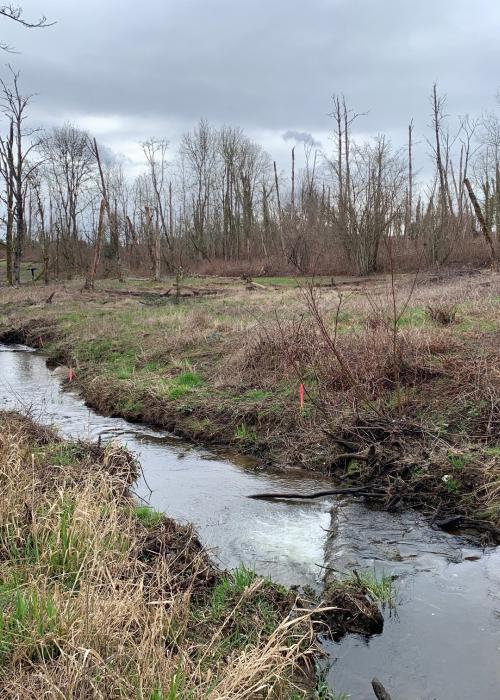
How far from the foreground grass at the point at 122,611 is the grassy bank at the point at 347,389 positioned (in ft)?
7.67

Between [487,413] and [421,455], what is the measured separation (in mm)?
1058

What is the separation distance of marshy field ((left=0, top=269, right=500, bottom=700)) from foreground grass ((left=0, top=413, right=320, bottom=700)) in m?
0.02

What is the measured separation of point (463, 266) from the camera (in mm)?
25422

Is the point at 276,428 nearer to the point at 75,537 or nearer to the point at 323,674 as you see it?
the point at 75,537

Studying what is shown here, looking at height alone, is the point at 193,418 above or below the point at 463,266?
below

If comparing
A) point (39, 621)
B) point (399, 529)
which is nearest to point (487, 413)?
point (399, 529)

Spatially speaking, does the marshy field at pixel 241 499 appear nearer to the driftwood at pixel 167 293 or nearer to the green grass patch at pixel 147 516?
the green grass patch at pixel 147 516

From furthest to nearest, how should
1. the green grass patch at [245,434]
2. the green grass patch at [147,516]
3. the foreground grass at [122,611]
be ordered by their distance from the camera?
the green grass patch at [245,434] < the green grass patch at [147,516] < the foreground grass at [122,611]

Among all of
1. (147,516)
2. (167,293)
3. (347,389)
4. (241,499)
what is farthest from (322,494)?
(167,293)

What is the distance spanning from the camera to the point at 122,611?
→ 3.31 m

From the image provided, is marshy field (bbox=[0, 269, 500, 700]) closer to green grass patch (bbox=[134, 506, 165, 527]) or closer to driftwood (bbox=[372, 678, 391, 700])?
green grass patch (bbox=[134, 506, 165, 527])

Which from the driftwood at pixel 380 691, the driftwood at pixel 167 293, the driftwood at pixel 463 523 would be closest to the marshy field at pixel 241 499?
the driftwood at pixel 463 523

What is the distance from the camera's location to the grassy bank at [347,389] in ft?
20.2

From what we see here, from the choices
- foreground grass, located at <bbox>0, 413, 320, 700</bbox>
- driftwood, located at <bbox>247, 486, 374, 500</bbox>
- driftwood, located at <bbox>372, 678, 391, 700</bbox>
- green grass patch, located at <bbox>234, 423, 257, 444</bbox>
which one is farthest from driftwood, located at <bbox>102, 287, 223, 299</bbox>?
driftwood, located at <bbox>372, 678, 391, 700</bbox>
